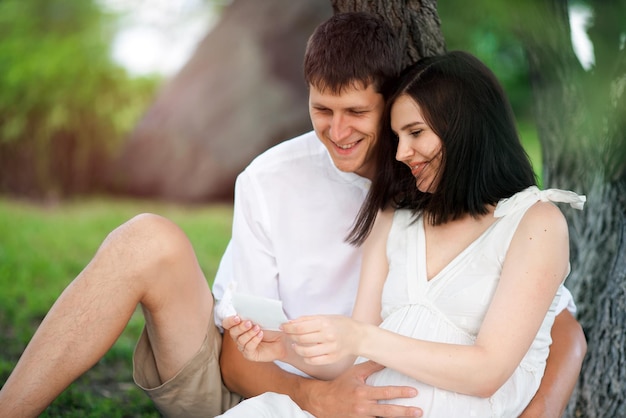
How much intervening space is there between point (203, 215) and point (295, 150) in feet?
14.6

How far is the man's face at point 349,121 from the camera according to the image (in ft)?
9.68

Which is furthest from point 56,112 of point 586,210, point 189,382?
point 586,210

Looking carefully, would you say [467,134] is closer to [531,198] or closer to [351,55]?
[531,198]

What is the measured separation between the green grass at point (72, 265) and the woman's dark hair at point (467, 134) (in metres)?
1.87

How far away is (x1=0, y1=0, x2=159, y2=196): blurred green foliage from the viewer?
8.63 meters

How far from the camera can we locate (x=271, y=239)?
3252 mm

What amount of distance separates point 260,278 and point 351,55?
89 cm

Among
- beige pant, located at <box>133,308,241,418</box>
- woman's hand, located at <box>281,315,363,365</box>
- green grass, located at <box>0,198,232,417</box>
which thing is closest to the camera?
woman's hand, located at <box>281,315,363,365</box>

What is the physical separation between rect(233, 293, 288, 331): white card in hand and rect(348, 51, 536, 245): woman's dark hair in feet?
2.20

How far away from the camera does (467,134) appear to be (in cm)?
268

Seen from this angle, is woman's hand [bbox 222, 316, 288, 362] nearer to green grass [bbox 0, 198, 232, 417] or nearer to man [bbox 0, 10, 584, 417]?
man [bbox 0, 10, 584, 417]

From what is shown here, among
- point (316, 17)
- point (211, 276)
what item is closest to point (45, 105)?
point (316, 17)

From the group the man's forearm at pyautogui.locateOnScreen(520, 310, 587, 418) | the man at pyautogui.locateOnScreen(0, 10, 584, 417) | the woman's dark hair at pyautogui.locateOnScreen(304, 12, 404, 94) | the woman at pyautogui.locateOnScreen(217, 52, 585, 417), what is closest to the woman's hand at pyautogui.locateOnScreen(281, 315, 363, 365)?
the woman at pyautogui.locateOnScreen(217, 52, 585, 417)

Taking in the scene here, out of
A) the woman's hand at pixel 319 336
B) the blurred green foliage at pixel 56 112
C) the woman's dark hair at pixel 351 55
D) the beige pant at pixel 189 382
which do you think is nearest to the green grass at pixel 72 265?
the blurred green foliage at pixel 56 112
